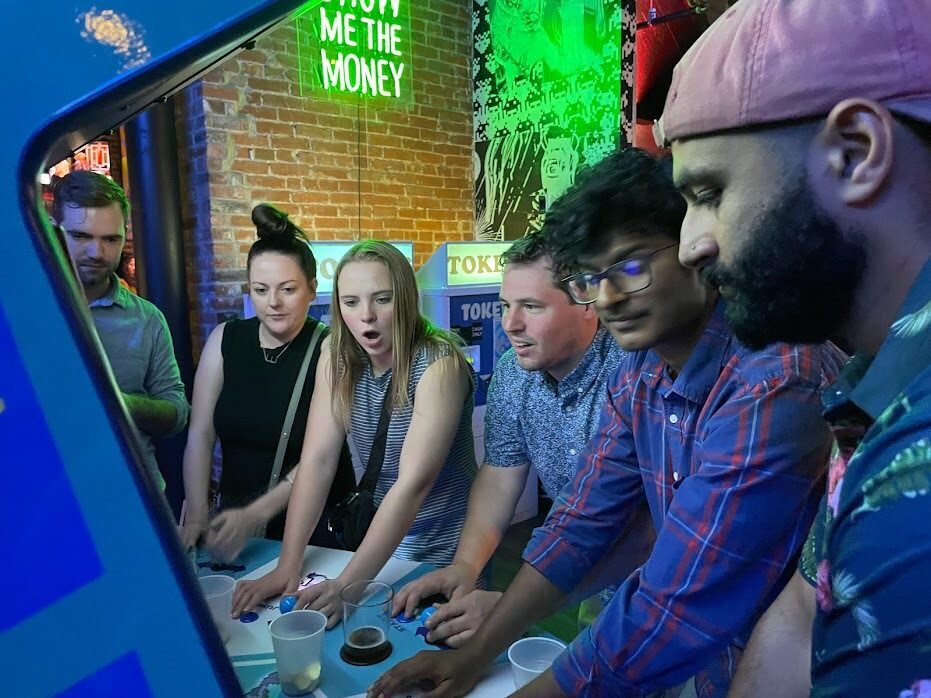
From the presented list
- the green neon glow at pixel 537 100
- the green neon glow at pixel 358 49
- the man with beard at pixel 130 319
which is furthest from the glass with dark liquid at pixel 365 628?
the green neon glow at pixel 358 49

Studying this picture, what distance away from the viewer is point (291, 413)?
216 centimetres

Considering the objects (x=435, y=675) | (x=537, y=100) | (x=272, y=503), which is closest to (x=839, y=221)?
(x=435, y=675)

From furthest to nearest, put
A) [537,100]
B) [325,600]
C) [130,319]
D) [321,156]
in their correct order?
1. [537,100]
2. [321,156]
3. [130,319]
4. [325,600]

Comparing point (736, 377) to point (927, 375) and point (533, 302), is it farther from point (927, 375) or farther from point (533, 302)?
point (533, 302)

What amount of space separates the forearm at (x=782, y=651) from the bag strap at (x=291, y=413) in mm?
1474

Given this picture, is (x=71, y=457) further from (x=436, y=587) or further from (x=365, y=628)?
(x=436, y=587)

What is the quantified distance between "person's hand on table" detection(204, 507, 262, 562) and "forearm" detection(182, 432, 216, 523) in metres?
0.38

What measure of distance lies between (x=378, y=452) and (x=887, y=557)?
5.27 feet

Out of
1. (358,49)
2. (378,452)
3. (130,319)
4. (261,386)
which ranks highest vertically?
(358,49)

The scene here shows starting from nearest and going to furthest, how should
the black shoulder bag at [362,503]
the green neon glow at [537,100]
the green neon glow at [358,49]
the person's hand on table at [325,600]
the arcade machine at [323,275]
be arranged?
the person's hand on table at [325,600]
the black shoulder bag at [362,503]
the arcade machine at [323,275]
the green neon glow at [358,49]
the green neon glow at [537,100]

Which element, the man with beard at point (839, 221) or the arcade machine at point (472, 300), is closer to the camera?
the man with beard at point (839, 221)

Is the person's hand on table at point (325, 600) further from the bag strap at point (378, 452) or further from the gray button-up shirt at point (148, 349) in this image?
the gray button-up shirt at point (148, 349)

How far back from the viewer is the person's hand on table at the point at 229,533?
1544mm

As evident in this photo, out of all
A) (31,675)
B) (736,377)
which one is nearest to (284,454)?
(736,377)
